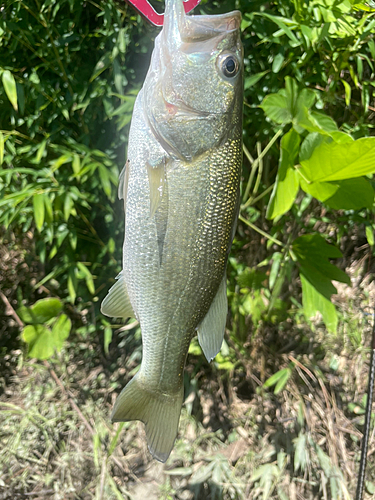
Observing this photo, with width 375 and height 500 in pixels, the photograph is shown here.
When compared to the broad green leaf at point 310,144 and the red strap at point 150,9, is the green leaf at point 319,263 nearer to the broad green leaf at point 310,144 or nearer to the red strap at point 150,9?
the broad green leaf at point 310,144

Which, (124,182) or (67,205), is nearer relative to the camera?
(124,182)

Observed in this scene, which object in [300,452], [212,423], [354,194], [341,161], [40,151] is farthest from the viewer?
[212,423]

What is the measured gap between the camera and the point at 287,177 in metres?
1.05

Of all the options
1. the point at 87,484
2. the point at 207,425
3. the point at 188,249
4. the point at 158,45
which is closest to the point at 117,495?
the point at 87,484

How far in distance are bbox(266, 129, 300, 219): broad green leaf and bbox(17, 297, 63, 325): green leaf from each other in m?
0.95

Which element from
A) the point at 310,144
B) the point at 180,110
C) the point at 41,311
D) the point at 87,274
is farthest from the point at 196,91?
the point at 41,311

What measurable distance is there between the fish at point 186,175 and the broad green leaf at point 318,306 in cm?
59

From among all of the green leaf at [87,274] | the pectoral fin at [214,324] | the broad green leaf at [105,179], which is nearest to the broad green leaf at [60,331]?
the green leaf at [87,274]

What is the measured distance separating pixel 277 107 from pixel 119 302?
0.72 metres

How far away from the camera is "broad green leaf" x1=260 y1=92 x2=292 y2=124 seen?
3.38 ft

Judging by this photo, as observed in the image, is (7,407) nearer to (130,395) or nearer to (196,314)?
(130,395)

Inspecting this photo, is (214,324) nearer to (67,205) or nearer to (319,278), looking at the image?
(319,278)

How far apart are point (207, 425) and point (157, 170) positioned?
62.7 inches

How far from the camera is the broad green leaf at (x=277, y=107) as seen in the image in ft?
3.38
